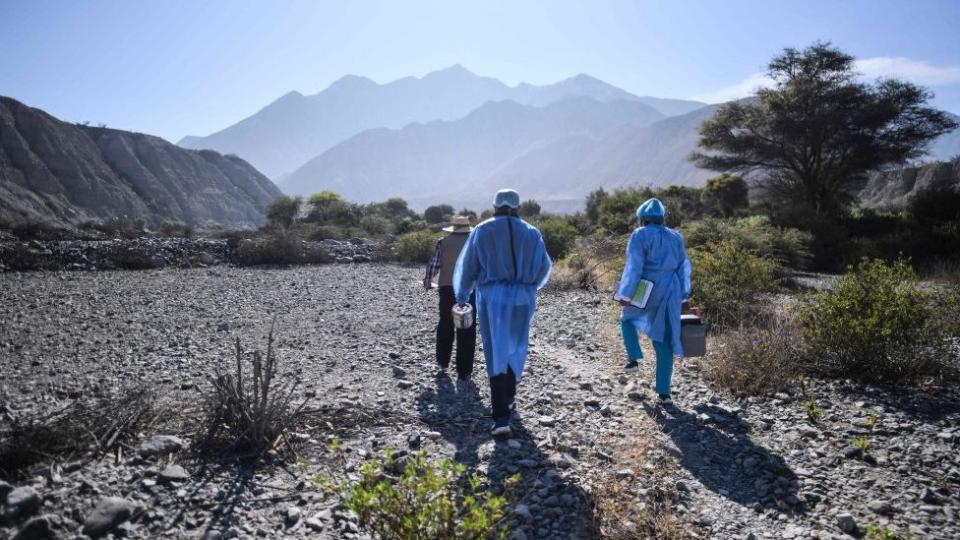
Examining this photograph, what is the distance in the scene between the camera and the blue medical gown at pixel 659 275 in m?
4.66

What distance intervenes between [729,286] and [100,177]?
1693 inches

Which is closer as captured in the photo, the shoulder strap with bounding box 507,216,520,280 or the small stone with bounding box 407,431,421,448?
the small stone with bounding box 407,431,421,448

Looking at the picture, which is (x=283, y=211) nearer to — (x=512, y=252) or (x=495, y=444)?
(x=512, y=252)

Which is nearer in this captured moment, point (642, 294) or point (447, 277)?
point (642, 294)

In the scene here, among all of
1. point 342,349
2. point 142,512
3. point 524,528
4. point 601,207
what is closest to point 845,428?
point 524,528

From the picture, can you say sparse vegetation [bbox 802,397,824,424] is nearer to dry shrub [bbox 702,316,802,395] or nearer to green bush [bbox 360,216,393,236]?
dry shrub [bbox 702,316,802,395]

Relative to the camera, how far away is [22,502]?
8.39 feet

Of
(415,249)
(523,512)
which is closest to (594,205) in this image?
(415,249)

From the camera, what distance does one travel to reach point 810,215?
57.3 feet

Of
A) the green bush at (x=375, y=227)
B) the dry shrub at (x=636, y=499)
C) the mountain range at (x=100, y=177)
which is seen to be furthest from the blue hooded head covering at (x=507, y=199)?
the mountain range at (x=100, y=177)

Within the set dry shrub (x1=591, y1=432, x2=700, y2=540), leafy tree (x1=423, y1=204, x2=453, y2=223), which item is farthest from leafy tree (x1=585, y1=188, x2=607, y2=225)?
dry shrub (x1=591, y1=432, x2=700, y2=540)

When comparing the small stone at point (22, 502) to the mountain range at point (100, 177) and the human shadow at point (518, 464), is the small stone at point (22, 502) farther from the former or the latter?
the mountain range at point (100, 177)

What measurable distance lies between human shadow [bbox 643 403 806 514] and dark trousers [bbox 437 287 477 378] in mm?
1677

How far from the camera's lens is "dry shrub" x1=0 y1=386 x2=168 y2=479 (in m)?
3.04
